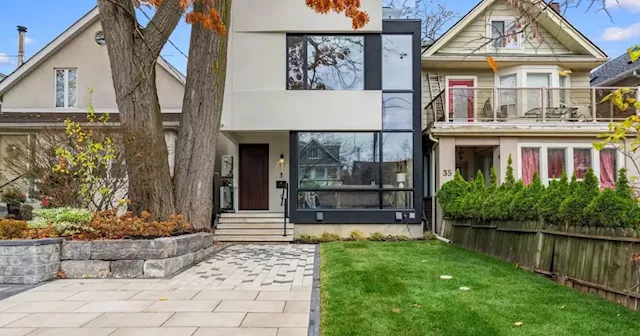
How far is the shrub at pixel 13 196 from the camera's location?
36.0 feet

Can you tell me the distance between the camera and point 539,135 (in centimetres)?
1285

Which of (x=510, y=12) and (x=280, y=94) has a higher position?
(x=510, y=12)

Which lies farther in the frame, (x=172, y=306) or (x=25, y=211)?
(x=25, y=211)

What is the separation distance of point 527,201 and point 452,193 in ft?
15.2

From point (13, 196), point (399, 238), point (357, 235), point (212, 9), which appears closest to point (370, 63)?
point (357, 235)

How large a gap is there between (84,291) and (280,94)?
792 centimetres

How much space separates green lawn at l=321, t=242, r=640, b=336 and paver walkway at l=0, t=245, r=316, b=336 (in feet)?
1.46

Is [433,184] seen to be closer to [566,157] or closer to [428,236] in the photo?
[428,236]

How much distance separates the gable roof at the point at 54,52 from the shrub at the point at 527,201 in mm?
10780

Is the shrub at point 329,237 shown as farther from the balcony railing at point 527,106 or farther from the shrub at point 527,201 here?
the shrub at point 527,201

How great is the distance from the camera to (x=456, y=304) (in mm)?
4738

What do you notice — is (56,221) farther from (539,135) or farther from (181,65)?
(181,65)

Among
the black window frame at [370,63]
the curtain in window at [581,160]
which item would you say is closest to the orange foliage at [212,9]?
the black window frame at [370,63]

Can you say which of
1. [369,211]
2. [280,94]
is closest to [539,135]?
[369,211]
